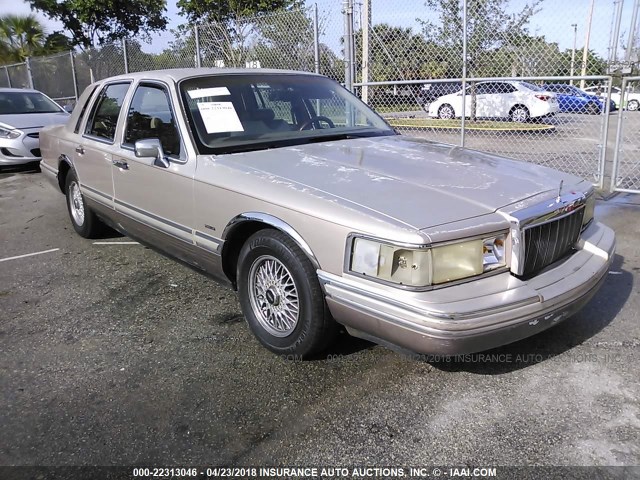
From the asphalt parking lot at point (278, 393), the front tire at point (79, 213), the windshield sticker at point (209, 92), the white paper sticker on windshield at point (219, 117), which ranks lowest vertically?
the asphalt parking lot at point (278, 393)

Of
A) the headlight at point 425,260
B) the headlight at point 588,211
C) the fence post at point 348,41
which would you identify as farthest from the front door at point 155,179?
the fence post at point 348,41

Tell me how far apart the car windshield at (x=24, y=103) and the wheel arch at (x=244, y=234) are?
30.3 ft

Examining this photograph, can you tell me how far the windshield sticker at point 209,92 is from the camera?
3.91 m

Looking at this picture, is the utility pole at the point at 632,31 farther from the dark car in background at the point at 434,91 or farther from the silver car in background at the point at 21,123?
Result: the silver car in background at the point at 21,123

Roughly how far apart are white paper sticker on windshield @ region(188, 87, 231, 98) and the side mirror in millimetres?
438

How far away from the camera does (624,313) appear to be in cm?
373

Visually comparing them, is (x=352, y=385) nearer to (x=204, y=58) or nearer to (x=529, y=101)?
(x=529, y=101)

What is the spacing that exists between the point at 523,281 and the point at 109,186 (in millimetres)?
3508

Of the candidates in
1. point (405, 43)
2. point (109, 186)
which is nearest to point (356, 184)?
point (109, 186)

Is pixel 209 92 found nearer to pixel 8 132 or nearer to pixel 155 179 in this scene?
pixel 155 179

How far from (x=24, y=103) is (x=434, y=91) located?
26.7 ft

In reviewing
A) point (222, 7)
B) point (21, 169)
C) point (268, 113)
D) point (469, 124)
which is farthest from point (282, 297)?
point (222, 7)

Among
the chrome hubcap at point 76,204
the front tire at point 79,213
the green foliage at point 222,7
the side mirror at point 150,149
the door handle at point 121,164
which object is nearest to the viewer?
the side mirror at point 150,149

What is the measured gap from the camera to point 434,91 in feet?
27.6
